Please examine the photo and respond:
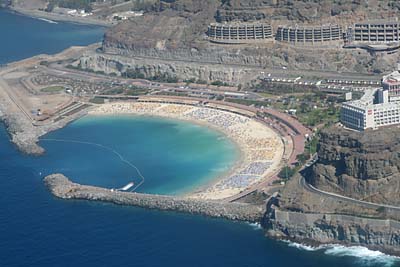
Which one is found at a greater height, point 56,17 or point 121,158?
point 56,17

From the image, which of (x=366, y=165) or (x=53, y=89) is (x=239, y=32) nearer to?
(x=53, y=89)

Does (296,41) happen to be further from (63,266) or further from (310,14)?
(63,266)

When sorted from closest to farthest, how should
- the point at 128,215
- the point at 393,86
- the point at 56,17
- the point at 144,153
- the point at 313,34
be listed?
the point at 393,86 → the point at 128,215 → the point at 144,153 → the point at 313,34 → the point at 56,17

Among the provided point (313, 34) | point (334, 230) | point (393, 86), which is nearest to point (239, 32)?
point (313, 34)

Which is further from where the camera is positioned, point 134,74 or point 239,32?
point 134,74

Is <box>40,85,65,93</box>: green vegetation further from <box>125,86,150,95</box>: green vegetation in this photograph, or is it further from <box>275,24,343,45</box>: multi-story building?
<box>275,24,343,45</box>: multi-story building

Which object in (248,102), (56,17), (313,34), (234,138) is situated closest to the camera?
(234,138)

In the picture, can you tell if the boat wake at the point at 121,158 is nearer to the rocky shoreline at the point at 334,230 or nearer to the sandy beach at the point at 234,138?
the sandy beach at the point at 234,138

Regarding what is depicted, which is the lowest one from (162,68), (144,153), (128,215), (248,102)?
(128,215)

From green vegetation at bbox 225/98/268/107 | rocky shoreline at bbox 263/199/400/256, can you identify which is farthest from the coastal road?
green vegetation at bbox 225/98/268/107
